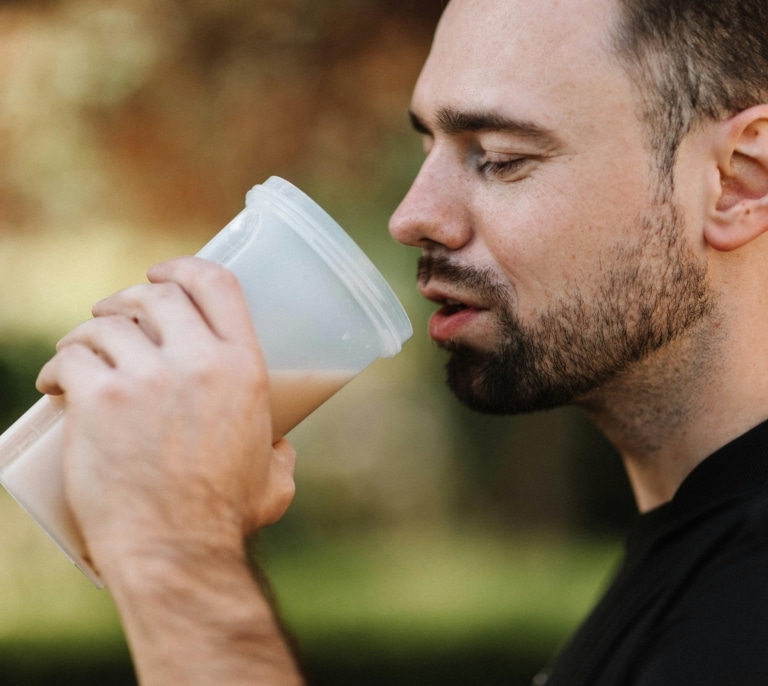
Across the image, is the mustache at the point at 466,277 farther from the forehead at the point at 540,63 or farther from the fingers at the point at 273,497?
the fingers at the point at 273,497

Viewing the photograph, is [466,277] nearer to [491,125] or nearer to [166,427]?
[491,125]

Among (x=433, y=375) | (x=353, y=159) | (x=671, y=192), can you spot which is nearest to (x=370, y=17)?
(x=353, y=159)

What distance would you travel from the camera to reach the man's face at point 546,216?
117cm

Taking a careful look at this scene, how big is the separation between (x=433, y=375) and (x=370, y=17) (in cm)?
115

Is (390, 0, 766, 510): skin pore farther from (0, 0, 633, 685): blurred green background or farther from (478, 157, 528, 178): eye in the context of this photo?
(0, 0, 633, 685): blurred green background

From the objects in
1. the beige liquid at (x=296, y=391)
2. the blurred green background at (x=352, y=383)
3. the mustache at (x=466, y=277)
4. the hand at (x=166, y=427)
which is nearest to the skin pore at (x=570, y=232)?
the mustache at (x=466, y=277)

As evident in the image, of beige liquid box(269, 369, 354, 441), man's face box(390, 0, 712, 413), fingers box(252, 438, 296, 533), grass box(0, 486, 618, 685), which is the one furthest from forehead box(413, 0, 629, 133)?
grass box(0, 486, 618, 685)

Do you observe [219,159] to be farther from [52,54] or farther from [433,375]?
[433,375]

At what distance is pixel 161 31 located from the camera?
8.46 ft

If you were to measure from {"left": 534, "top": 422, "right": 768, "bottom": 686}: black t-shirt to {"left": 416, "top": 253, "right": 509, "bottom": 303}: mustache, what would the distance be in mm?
350

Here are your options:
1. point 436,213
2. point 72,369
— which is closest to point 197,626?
point 72,369

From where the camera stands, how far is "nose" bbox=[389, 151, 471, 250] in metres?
1.21

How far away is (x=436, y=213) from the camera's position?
3.98 ft

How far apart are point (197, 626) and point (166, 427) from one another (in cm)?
18
